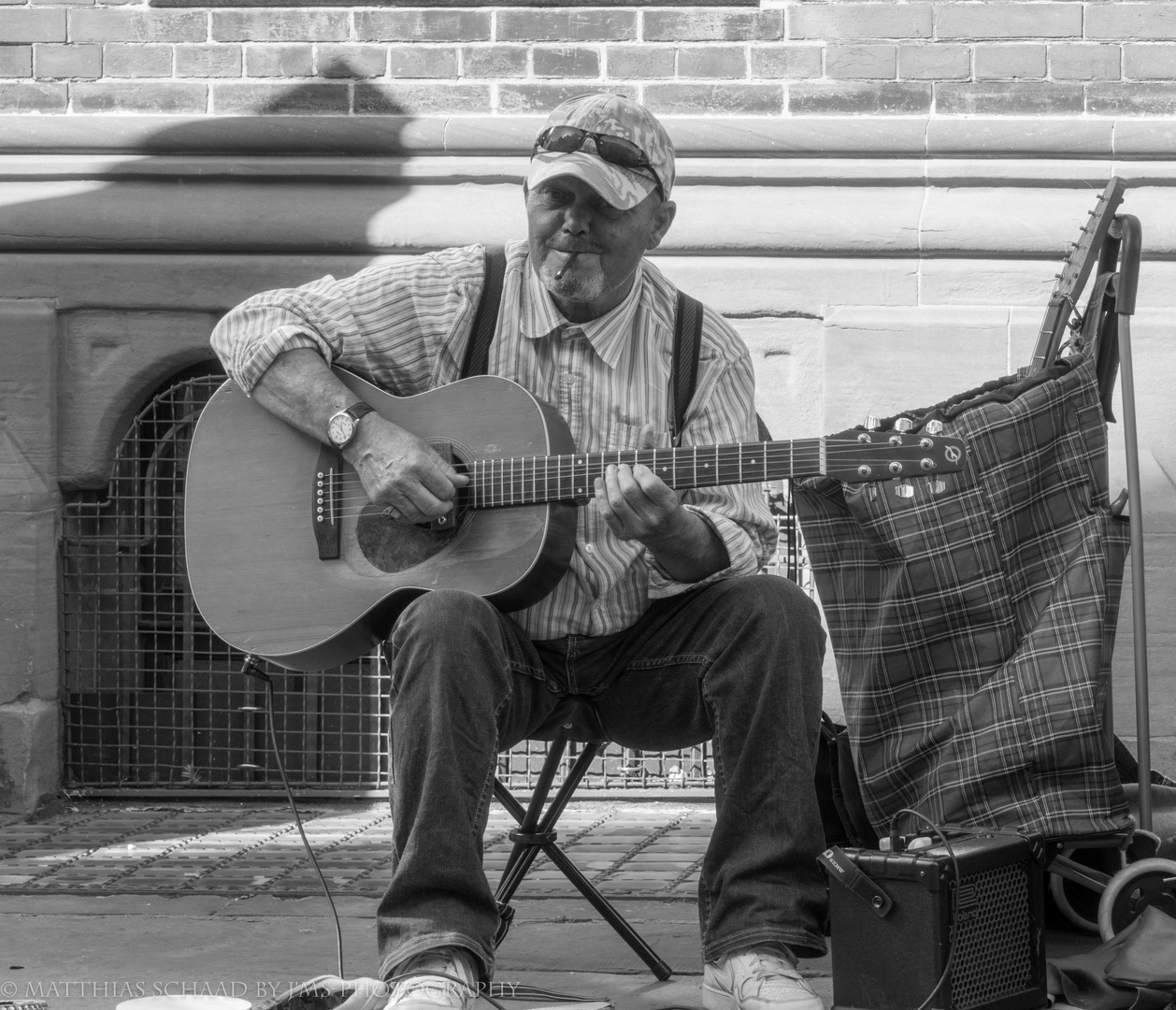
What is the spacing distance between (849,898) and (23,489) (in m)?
2.88

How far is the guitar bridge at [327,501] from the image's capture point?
2.80 m

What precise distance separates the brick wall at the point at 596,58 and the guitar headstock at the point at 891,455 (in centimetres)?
197

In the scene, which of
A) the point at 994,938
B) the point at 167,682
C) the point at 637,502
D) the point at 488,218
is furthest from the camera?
the point at 167,682

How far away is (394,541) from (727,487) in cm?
57

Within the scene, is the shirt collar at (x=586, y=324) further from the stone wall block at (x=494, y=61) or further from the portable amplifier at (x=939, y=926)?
the stone wall block at (x=494, y=61)

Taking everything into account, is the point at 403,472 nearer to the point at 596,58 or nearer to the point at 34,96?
the point at 596,58

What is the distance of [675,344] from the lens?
2.95 meters

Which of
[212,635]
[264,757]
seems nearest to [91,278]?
[212,635]

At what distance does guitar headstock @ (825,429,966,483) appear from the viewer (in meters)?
2.52

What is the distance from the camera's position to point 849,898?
2.40 meters

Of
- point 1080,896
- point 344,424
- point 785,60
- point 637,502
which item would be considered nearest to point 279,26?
point 785,60

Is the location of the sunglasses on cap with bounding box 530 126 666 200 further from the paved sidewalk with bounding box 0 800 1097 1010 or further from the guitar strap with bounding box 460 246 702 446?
the paved sidewalk with bounding box 0 800 1097 1010

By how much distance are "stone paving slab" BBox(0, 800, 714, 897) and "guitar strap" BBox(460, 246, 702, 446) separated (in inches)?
43.2

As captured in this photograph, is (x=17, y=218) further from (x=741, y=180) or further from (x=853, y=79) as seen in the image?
(x=853, y=79)
